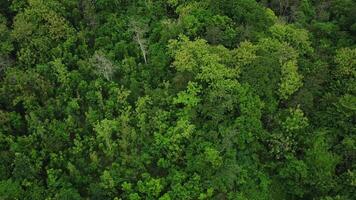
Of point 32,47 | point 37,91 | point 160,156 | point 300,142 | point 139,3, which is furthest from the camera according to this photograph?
point 139,3

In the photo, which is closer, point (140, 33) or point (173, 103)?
point (173, 103)

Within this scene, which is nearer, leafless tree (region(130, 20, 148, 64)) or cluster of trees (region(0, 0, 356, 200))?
cluster of trees (region(0, 0, 356, 200))

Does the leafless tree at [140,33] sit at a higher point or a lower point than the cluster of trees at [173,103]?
higher

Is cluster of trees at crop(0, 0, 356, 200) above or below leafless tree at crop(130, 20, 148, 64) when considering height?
below

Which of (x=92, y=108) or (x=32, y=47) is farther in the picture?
(x=32, y=47)

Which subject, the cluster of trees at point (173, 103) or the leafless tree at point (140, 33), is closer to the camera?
the cluster of trees at point (173, 103)

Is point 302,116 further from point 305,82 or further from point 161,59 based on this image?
point 161,59

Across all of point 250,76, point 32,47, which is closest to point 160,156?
point 250,76

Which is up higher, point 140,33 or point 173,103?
point 140,33
